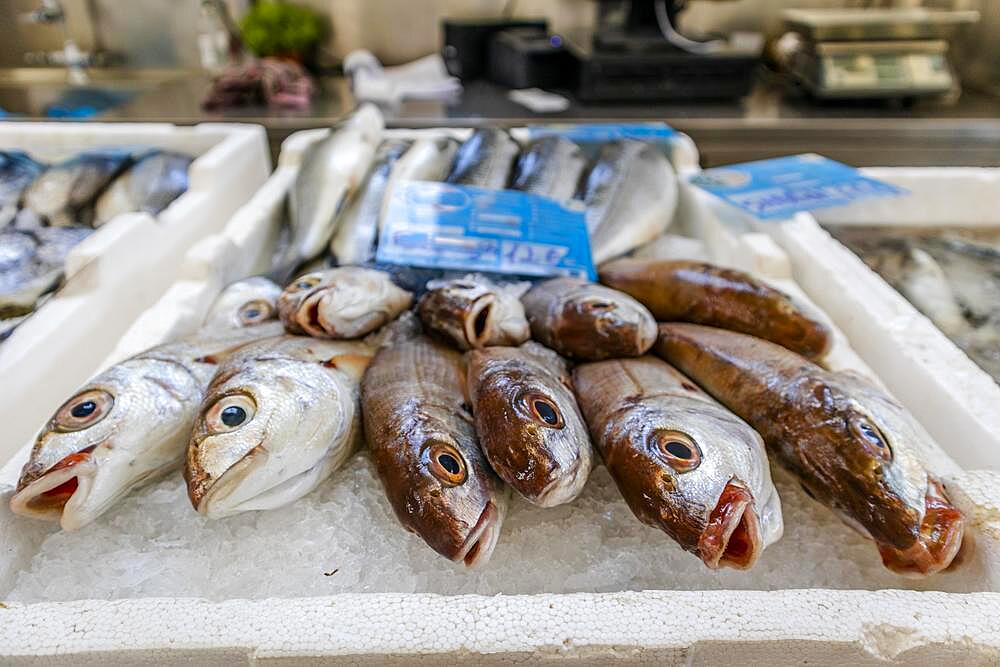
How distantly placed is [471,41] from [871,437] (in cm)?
348

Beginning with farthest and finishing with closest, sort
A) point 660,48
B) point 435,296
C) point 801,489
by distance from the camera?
point 660,48 → point 435,296 → point 801,489

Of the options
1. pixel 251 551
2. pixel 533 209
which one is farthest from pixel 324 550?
pixel 533 209

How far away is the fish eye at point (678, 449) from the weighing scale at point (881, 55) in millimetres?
3002

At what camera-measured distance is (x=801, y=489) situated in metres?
1.07

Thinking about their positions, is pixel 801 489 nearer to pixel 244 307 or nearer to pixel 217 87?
pixel 244 307

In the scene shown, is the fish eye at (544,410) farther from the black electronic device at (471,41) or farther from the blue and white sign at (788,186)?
the black electronic device at (471,41)

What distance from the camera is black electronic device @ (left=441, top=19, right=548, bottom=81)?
3.81 meters

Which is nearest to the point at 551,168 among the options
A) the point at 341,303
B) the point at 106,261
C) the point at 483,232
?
the point at 483,232

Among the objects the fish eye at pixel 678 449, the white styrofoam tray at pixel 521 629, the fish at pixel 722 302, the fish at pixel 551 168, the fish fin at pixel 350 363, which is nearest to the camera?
the white styrofoam tray at pixel 521 629

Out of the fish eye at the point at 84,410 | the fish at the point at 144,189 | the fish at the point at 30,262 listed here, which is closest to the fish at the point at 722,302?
the fish eye at the point at 84,410

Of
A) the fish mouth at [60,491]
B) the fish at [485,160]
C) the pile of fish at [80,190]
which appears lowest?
the pile of fish at [80,190]

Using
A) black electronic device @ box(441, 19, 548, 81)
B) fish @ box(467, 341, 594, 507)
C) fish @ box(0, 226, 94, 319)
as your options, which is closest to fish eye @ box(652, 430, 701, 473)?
fish @ box(467, 341, 594, 507)

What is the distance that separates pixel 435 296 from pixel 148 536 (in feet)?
2.07

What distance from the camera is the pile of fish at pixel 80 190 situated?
200 centimetres
